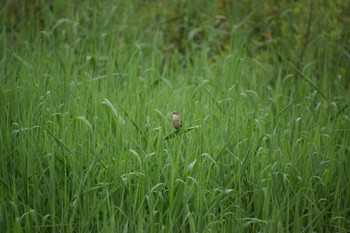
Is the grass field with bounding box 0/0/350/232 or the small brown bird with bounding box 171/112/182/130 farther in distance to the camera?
the small brown bird with bounding box 171/112/182/130

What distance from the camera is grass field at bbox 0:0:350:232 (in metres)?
2.49

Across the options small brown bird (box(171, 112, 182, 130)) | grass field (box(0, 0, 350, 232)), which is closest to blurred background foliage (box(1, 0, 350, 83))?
grass field (box(0, 0, 350, 232))

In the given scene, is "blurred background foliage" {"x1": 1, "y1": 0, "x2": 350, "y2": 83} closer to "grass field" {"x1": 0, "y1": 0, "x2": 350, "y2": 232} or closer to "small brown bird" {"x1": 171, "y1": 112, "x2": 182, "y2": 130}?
"grass field" {"x1": 0, "y1": 0, "x2": 350, "y2": 232}

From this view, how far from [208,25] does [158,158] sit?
2.32 meters

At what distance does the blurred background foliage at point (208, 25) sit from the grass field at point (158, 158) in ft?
2.33

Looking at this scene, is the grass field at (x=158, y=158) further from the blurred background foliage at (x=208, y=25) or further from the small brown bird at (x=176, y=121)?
the blurred background foliage at (x=208, y=25)

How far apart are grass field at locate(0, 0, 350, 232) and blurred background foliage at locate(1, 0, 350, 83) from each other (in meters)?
0.71

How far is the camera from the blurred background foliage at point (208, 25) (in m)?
4.39

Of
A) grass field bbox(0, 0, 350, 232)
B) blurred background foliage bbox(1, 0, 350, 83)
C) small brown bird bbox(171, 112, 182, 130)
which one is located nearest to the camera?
grass field bbox(0, 0, 350, 232)

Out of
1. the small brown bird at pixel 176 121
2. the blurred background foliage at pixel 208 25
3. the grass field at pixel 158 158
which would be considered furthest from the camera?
the blurred background foliage at pixel 208 25

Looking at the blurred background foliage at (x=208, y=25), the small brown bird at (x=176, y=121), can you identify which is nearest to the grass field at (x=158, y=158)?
the small brown bird at (x=176, y=121)

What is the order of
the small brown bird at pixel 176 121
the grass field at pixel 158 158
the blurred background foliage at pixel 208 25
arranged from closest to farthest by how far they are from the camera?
the grass field at pixel 158 158 → the small brown bird at pixel 176 121 → the blurred background foliage at pixel 208 25

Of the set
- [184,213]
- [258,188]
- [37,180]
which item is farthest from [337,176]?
[37,180]

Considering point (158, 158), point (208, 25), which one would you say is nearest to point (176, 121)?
point (158, 158)
